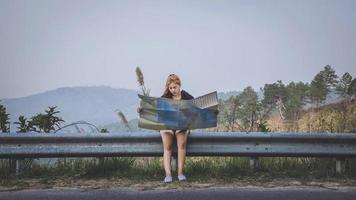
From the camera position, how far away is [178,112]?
576 centimetres

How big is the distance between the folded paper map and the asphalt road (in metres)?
1.10

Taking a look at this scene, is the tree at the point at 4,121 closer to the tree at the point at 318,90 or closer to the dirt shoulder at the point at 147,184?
the dirt shoulder at the point at 147,184

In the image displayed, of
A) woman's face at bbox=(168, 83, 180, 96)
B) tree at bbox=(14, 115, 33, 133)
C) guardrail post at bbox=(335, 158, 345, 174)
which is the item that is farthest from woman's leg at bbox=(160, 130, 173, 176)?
guardrail post at bbox=(335, 158, 345, 174)

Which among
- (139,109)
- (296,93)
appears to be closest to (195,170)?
(139,109)

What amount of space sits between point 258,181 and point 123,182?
171 centimetres

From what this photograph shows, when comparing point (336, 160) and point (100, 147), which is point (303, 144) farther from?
point (100, 147)

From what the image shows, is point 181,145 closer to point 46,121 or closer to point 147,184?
point 147,184

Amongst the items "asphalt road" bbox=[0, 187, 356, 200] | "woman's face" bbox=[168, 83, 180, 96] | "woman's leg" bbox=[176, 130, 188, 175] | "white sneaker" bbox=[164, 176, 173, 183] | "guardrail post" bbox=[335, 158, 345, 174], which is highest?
"woman's face" bbox=[168, 83, 180, 96]

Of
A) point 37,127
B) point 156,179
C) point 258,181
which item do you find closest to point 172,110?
point 156,179

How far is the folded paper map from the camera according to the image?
5719mm

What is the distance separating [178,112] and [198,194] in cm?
140

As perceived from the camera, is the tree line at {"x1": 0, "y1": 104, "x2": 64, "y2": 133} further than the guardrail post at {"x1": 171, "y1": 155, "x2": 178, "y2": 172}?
Yes

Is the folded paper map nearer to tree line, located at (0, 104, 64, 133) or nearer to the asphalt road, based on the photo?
the asphalt road

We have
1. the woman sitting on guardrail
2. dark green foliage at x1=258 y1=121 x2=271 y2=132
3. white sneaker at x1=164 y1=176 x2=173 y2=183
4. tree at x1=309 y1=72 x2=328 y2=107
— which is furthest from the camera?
tree at x1=309 y1=72 x2=328 y2=107
